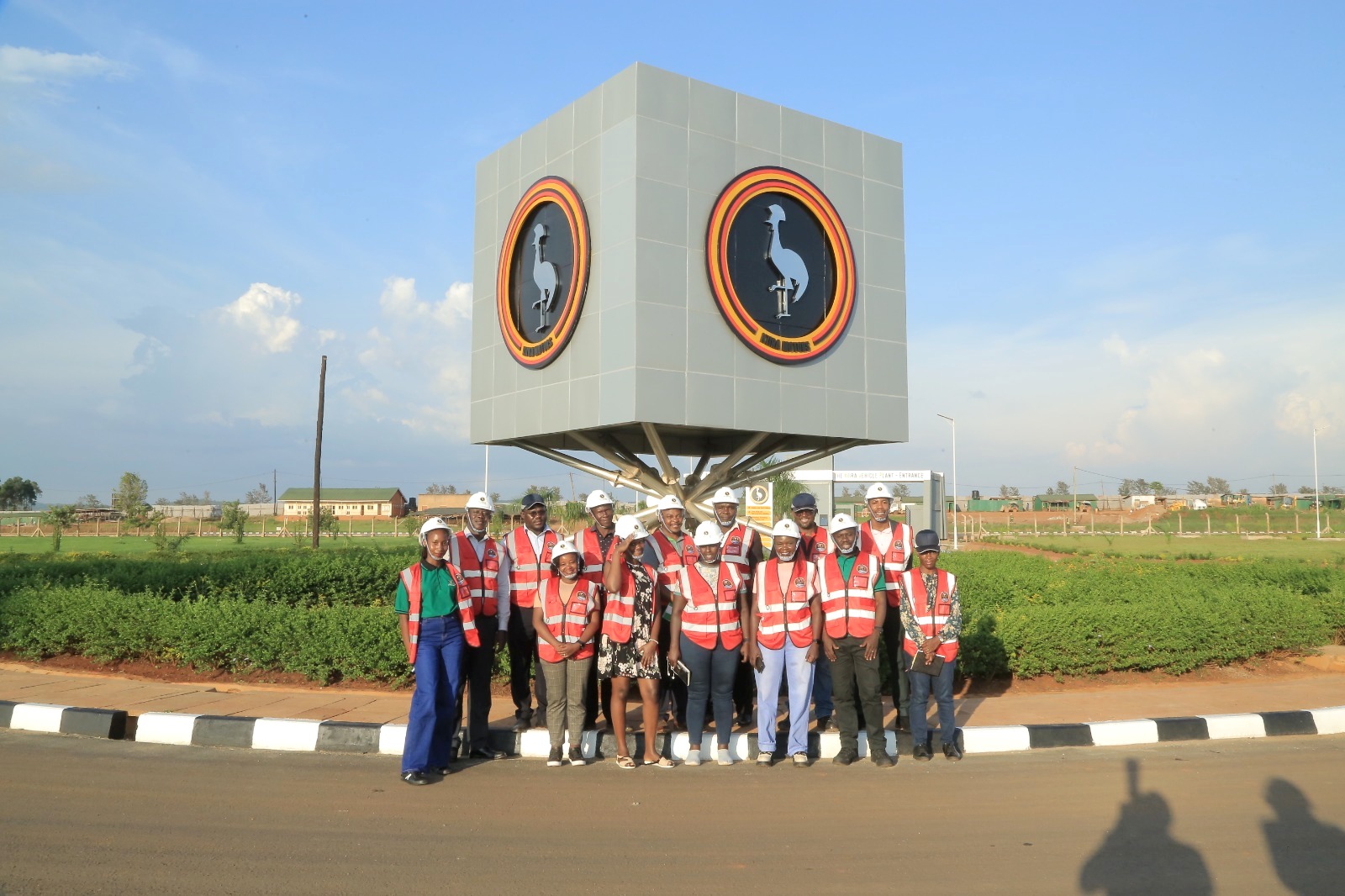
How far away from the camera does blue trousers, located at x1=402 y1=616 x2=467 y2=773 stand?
5.73 m

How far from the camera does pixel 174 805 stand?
516 centimetres

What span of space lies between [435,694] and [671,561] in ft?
6.08

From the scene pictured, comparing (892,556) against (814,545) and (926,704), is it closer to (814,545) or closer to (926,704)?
(814,545)

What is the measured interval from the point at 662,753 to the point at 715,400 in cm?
727

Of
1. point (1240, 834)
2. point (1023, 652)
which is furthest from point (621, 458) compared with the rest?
point (1240, 834)

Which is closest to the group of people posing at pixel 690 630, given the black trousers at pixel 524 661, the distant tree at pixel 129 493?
the black trousers at pixel 524 661

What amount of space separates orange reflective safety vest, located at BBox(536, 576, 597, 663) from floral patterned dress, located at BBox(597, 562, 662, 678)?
0.43 ft

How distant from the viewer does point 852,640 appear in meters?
6.44

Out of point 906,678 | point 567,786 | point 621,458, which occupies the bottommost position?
point 567,786

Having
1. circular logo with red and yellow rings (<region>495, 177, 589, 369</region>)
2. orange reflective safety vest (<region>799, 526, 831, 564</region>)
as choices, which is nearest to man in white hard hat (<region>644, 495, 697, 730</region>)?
orange reflective safety vest (<region>799, 526, 831, 564</region>)

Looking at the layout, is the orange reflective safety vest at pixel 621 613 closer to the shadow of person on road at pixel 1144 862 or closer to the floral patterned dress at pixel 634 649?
the floral patterned dress at pixel 634 649

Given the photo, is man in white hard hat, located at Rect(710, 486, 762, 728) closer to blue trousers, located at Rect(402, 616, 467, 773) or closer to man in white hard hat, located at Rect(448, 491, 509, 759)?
man in white hard hat, located at Rect(448, 491, 509, 759)

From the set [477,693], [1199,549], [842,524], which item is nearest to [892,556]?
[842,524]

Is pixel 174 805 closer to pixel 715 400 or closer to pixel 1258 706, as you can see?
pixel 1258 706
